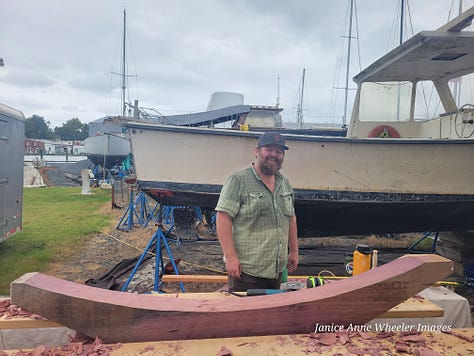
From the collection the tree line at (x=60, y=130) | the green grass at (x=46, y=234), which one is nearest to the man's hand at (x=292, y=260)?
the green grass at (x=46, y=234)

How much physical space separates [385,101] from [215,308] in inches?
202

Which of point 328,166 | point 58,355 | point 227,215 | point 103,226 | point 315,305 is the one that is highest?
point 328,166

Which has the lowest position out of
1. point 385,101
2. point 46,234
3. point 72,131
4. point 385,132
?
point 46,234

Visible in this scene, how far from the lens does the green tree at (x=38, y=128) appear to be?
66.7 metres

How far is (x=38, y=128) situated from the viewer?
70.5 m

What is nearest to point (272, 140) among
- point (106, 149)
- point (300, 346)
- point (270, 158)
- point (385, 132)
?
point (270, 158)

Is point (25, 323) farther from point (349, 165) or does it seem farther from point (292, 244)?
point (349, 165)

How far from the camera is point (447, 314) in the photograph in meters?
1.86

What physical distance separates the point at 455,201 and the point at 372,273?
3974 millimetres

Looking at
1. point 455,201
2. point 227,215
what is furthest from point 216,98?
point 227,215

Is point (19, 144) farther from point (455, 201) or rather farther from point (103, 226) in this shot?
point (455, 201)

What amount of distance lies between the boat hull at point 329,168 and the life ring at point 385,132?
91 cm

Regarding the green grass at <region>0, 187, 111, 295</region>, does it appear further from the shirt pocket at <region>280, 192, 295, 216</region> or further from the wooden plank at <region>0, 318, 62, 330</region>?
the shirt pocket at <region>280, 192, 295, 216</region>

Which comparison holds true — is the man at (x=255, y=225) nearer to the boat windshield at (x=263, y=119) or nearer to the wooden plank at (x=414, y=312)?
the wooden plank at (x=414, y=312)
